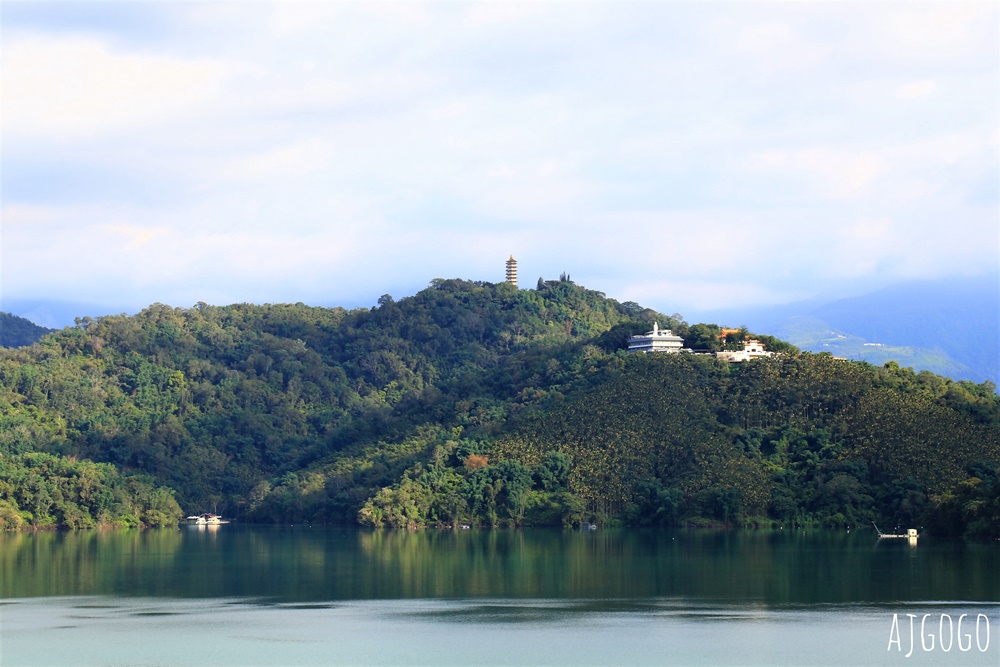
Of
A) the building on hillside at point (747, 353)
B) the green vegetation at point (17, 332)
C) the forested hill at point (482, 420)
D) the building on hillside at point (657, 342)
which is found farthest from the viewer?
the green vegetation at point (17, 332)

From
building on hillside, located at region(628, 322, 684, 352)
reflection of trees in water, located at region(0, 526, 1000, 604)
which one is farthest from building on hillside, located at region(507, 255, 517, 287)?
reflection of trees in water, located at region(0, 526, 1000, 604)

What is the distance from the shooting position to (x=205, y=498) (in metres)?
118

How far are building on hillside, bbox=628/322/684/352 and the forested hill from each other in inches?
89.6

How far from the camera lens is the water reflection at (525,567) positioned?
51.1m

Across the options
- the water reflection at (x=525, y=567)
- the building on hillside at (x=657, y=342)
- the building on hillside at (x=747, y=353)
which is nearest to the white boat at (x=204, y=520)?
the water reflection at (x=525, y=567)

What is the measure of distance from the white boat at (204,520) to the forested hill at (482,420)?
186 centimetres

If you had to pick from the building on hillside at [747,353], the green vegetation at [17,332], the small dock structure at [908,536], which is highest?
the green vegetation at [17,332]

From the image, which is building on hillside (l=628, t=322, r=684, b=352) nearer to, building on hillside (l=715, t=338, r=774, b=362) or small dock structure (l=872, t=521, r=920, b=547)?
building on hillside (l=715, t=338, r=774, b=362)

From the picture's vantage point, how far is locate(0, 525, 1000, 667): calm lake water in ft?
125

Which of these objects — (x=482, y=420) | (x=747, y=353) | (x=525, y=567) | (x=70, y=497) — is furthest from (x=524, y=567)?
(x=70, y=497)

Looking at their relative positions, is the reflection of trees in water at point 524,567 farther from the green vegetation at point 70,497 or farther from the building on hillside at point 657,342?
the building on hillside at point 657,342

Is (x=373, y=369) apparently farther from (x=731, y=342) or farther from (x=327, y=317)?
(x=731, y=342)

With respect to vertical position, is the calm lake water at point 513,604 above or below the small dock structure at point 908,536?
below

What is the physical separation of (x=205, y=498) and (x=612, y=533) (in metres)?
46.2
